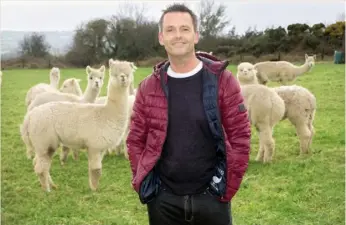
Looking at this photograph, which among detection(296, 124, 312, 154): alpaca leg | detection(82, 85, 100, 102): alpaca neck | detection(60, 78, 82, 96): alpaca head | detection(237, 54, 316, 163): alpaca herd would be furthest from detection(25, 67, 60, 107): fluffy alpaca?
detection(296, 124, 312, 154): alpaca leg

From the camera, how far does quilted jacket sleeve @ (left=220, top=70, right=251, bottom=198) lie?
247 cm

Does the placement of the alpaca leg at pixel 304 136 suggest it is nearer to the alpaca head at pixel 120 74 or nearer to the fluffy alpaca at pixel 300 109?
Result: the fluffy alpaca at pixel 300 109

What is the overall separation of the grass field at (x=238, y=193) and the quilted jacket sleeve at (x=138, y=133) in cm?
242

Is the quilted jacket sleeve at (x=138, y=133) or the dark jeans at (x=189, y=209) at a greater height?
the quilted jacket sleeve at (x=138, y=133)

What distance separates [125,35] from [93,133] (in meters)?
35.5

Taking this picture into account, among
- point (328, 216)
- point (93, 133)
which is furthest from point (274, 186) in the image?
point (93, 133)

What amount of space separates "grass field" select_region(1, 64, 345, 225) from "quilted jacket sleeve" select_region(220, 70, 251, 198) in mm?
2504

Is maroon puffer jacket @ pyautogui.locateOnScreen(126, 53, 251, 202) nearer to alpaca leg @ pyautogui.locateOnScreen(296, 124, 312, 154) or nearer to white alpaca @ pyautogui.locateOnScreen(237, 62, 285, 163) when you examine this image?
white alpaca @ pyautogui.locateOnScreen(237, 62, 285, 163)

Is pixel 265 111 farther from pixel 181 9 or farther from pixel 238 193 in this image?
pixel 181 9

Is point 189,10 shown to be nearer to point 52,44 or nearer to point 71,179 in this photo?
point 71,179

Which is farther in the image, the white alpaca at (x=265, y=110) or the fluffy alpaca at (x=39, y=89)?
the fluffy alpaca at (x=39, y=89)

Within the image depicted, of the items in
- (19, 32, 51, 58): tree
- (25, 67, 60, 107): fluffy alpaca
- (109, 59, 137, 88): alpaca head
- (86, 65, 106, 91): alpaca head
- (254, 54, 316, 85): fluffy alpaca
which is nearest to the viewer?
(109, 59, 137, 88): alpaca head

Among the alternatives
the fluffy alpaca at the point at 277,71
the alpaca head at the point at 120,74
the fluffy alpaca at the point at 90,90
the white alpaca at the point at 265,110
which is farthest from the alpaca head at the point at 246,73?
the fluffy alpaca at the point at 277,71

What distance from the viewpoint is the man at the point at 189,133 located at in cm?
247
